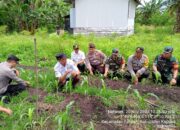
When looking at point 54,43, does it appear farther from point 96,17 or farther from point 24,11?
point 24,11

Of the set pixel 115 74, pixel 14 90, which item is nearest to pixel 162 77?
pixel 115 74

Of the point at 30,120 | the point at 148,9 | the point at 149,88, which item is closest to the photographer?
the point at 30,120

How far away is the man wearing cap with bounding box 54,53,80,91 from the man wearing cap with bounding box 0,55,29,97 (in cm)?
77

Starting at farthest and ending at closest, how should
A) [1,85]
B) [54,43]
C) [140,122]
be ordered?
[54,43] < [1,85] < [140,122]

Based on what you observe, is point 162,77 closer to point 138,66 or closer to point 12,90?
point 138,66

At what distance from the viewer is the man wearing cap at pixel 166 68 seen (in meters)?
7.09

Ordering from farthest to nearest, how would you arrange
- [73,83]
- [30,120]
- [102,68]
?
[102,68]
[73,83]
[30,120]

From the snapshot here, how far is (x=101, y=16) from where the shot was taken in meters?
17.9

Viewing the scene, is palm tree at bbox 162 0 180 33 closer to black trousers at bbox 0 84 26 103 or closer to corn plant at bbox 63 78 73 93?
corn plant at bbox 63 78 73 93

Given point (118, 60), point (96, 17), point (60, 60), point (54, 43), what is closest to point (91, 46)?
point (118, 60)

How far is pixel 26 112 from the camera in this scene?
17.1 ft

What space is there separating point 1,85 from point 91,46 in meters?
2.89

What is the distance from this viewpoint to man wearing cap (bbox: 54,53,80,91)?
6.25 metres

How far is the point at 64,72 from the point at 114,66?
1780mm
